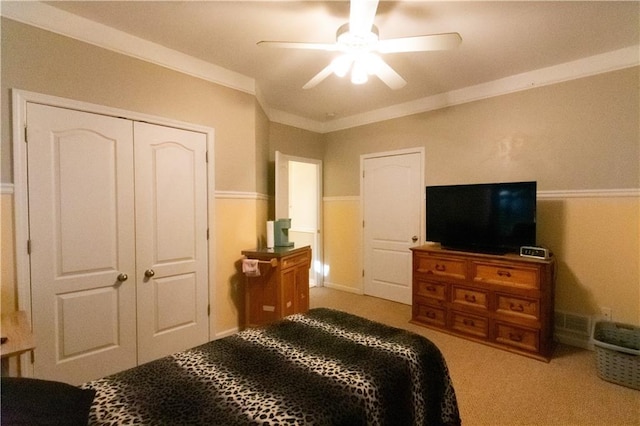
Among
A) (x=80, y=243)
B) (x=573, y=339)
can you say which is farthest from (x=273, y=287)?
(x=573, y=339)

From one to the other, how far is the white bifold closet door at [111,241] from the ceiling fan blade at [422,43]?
1.88m

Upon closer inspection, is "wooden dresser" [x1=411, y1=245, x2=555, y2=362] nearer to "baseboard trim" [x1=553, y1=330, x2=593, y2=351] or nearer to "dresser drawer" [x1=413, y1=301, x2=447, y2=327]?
"dresser drawer" [x1=413, y1=301, x2=447, y2=327]

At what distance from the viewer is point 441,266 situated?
3.22m

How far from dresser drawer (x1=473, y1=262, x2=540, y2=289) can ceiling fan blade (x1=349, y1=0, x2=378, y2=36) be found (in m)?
2.37

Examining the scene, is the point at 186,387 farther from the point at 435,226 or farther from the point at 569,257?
the point at 569,257

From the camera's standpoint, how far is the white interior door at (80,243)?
6.72ft

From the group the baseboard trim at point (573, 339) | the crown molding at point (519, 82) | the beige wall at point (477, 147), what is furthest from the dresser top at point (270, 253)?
the baseboard trim at point (573, 339)

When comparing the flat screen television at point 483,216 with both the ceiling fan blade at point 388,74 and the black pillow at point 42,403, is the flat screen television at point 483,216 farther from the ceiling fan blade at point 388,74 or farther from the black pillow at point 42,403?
the black pillow at point 42,403

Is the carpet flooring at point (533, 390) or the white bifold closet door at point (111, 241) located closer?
the carpet flooring at point (533, 390)

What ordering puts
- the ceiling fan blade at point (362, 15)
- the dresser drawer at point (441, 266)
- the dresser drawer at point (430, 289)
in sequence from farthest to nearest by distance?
the dresser drawer at point (430, 289) → the dresser drawer at point (441, 266) → the ceiling fan blade at point (362, 15)

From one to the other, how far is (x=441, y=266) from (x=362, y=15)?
2.54m

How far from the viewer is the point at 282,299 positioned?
2971 millimetres

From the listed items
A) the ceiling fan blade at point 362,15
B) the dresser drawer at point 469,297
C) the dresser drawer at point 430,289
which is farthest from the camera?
the dresser drawer at point 430,289

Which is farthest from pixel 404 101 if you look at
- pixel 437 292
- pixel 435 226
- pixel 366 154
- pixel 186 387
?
pixel 186 387
